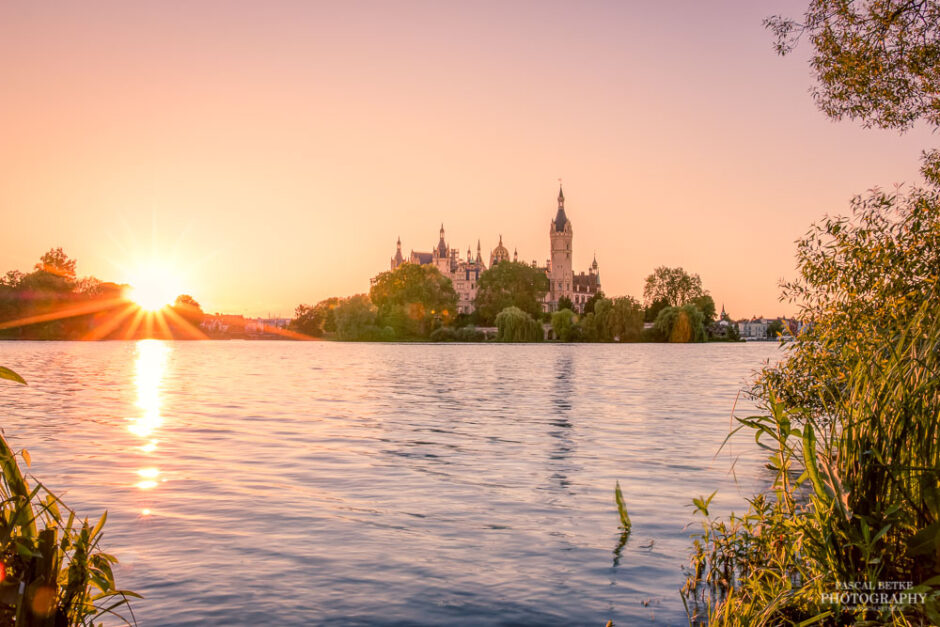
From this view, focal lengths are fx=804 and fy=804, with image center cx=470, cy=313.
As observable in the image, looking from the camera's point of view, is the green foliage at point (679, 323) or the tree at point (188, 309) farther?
the tree at point (188, 309)

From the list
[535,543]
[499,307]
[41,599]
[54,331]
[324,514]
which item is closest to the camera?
[41,599]

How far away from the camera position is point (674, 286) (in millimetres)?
158250

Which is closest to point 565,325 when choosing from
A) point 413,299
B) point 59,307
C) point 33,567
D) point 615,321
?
point 615,321

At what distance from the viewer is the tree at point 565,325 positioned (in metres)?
119

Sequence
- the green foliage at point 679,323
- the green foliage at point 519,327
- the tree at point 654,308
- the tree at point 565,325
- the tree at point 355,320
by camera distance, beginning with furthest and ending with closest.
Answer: the tree at point 654,308, the tree at point 355,320, the tree at point 565,325, the green foliage at point 519,327, the green foliage at point 679,323

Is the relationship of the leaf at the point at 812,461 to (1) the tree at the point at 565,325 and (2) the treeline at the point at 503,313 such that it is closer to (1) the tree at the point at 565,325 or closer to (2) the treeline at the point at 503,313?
(2) the treeline at the point at 503,313

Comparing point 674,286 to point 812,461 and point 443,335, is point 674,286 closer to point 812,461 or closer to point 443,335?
point 443,335

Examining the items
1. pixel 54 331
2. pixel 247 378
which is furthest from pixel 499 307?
pixel 247 378

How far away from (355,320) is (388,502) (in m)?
110

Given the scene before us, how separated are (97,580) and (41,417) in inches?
791

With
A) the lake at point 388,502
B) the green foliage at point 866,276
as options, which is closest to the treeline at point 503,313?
the lake at point 388,502

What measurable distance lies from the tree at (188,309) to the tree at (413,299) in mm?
42497

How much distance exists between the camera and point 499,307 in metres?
149

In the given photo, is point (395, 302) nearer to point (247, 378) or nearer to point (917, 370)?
point (247, 378)
